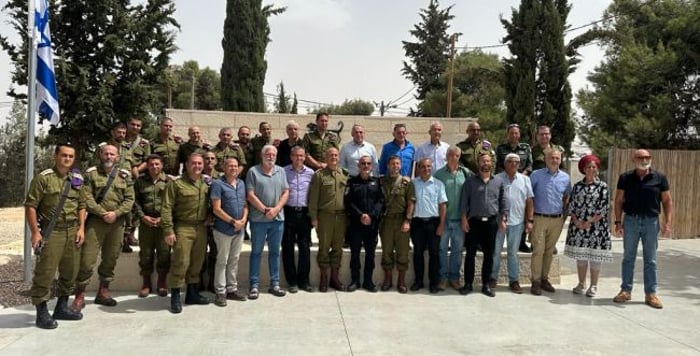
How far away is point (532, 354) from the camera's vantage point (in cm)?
417

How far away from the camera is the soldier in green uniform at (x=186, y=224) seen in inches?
203

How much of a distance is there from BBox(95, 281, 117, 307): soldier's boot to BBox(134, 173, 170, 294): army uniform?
42 centimetres

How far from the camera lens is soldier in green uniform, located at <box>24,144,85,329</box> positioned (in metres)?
4.46

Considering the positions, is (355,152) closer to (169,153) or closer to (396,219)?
(396,219)

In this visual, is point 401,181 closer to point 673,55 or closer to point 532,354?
point 532,354

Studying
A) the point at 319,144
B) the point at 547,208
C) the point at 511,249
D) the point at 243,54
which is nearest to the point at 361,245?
the point at 319,144

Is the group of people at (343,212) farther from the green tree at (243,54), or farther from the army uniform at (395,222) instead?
the green tree at (243,54)

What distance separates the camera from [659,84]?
12891 millimetres

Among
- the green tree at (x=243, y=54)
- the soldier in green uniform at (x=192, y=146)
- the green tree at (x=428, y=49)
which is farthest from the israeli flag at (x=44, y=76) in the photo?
the green tree at (x=428, y=49)

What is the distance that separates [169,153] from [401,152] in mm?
2869

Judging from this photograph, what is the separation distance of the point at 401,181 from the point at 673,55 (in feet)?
31.8

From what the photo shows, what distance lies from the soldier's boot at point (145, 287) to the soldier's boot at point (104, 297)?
328 mm

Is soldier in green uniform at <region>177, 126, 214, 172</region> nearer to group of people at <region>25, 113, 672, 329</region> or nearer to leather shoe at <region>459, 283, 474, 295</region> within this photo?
group of people at <region>25, 113, 672, 329</region>

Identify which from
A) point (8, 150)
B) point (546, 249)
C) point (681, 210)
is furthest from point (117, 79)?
point (8, 150)
